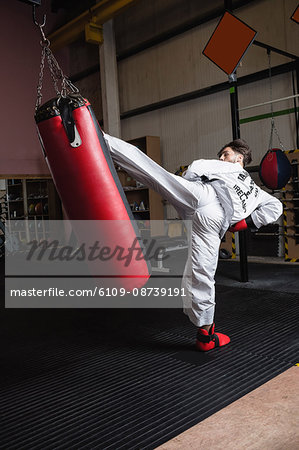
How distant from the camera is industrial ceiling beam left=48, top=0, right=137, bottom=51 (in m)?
7.31

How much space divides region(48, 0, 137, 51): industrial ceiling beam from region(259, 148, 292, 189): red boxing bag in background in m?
4.12

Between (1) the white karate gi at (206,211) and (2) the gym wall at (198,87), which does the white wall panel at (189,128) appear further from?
(1) the white karate gi at (206,211)

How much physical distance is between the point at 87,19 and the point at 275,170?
217 inches

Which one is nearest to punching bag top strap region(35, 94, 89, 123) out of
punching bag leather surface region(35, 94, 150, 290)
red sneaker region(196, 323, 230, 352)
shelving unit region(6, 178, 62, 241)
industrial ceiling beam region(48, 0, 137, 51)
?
punching bag leather surface region(35, 94, 150, 290)

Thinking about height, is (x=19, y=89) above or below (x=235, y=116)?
above

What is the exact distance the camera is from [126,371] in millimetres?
2357

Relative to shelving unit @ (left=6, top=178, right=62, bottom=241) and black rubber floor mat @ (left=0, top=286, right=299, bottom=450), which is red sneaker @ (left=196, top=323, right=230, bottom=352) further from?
shelving unit @ (left=6, top=178, right=62, bottom=241)

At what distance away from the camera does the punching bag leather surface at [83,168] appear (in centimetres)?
184

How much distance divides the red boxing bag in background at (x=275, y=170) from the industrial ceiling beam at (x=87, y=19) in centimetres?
412

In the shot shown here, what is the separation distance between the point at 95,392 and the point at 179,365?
57 centimetres

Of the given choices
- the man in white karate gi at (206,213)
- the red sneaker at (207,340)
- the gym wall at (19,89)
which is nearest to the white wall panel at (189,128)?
the gym wall at (19,89)

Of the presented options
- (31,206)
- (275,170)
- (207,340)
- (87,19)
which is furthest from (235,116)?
(31,206)

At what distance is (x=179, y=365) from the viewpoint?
2.39 m

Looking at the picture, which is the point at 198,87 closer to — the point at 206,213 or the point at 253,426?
the point at 206,213
